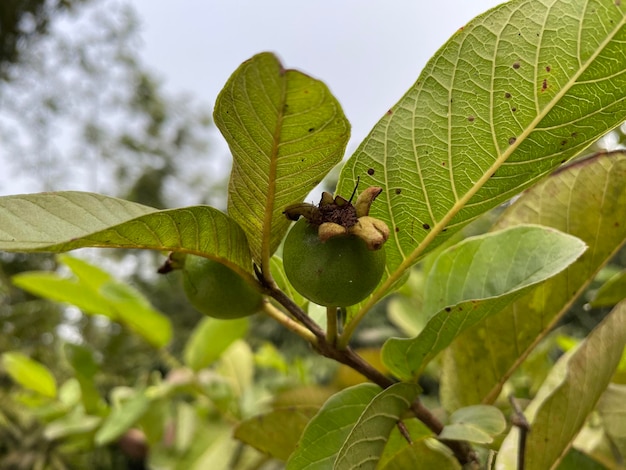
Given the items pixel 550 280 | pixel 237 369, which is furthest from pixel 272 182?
pixel 237 369

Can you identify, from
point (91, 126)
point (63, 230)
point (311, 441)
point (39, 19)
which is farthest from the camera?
point (91, 126)

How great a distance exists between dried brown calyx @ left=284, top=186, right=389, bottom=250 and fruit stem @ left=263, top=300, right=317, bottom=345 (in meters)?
0.13

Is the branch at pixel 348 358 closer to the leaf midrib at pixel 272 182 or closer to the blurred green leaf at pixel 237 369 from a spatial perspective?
the leaf midrib at pixel 272 182

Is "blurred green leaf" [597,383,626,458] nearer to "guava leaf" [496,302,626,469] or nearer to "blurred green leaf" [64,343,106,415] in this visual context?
"guava leaf" [496,302,626,469]

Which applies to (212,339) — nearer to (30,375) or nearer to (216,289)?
(30,375)

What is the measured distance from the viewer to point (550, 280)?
0.64 meters

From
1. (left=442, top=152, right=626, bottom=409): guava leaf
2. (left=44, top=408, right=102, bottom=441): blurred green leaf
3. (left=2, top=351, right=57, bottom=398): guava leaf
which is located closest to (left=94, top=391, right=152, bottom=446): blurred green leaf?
(left=44, top=408, right=102, bottom=441): blurred green leaf

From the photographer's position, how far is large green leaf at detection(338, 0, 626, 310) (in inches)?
15.1

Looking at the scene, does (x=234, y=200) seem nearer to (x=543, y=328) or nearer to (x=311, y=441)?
(x=311, y=441)

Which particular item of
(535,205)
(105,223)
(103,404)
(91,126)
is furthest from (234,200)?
(91,126)

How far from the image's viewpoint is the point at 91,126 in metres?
11.4

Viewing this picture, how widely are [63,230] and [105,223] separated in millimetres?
28

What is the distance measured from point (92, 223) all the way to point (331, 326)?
9.1 inches

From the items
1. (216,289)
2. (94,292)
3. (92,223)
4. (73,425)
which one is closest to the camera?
(92,223)
